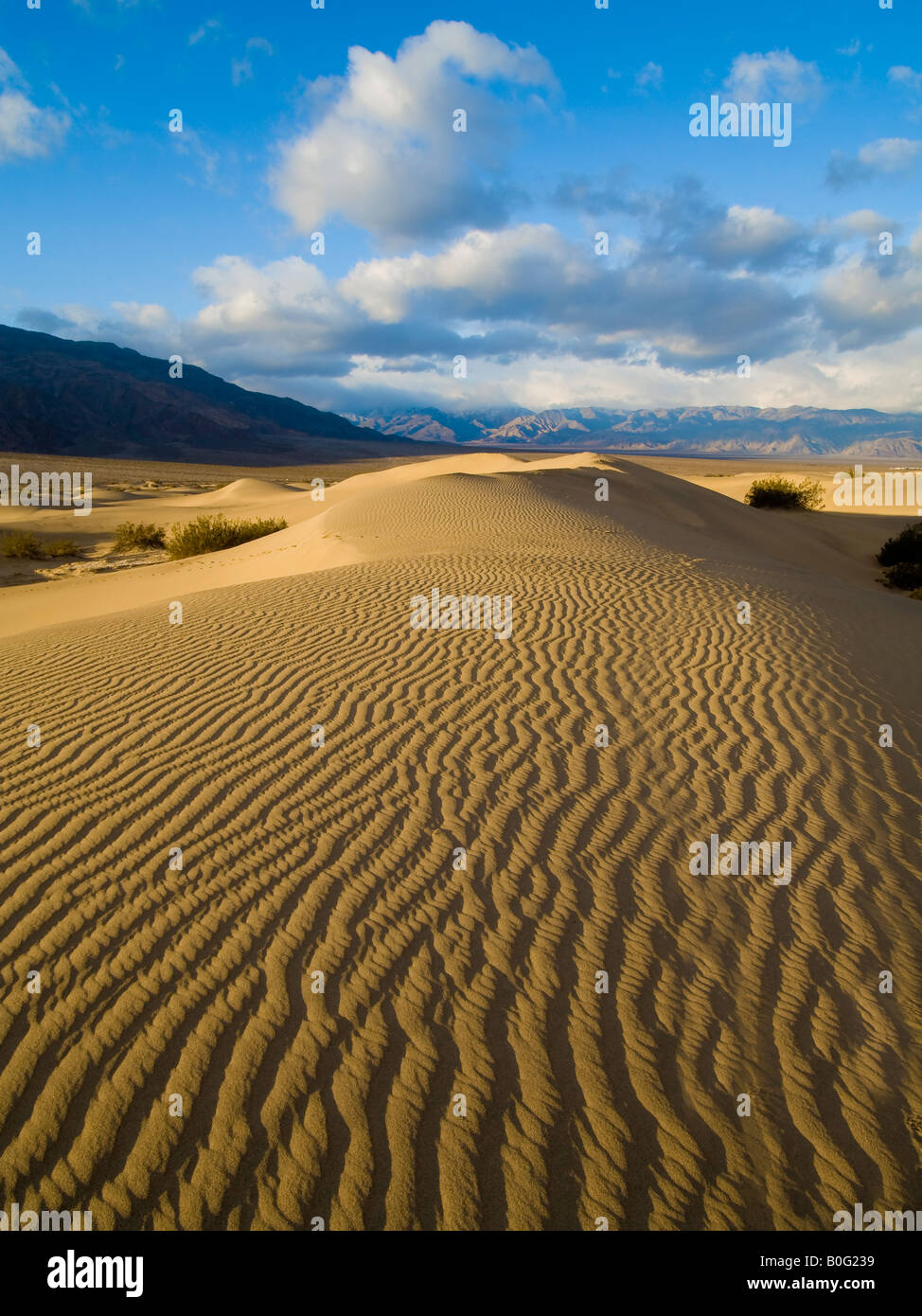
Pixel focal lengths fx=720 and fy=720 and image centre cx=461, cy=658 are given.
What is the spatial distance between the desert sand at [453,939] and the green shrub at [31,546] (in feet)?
47.1

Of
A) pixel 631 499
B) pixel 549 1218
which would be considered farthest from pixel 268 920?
pixel 631 499

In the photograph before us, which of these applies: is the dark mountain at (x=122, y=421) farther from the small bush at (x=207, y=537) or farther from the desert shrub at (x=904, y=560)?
the desert shrub at (x=904, y=560)

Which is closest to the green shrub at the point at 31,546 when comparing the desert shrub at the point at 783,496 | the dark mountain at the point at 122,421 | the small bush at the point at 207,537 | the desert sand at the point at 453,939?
the small bush at the point at 207,537

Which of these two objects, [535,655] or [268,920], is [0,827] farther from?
[535,655]

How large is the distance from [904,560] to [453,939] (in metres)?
20.9

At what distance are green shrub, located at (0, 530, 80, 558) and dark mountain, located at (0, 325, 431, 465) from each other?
83.5 meters

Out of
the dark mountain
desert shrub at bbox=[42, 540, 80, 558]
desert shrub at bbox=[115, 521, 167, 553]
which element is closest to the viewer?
desert shrub at bbox=[42, 540, 80, 558]

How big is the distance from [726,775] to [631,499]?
61.8ft

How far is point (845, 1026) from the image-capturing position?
3.10m

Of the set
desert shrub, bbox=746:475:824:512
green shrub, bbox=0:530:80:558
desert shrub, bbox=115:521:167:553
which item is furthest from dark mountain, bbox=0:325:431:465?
green shrub, bbox=0:530:80:558

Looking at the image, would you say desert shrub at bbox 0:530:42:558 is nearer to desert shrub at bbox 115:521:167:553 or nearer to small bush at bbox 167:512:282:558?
desert shrub at bbox 115:521:167:553

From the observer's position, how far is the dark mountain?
10738cm

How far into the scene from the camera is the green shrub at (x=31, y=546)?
63.6 feet

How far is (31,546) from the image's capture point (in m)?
19.7
